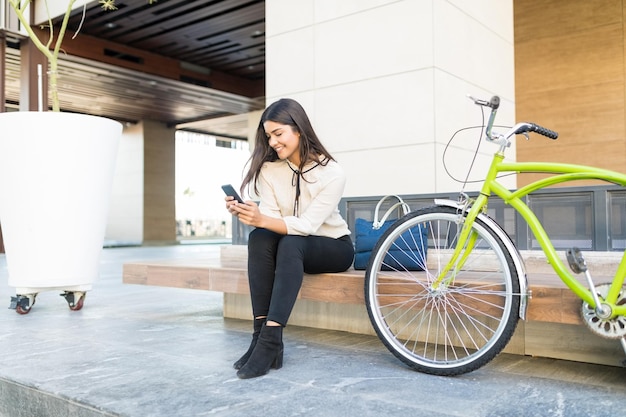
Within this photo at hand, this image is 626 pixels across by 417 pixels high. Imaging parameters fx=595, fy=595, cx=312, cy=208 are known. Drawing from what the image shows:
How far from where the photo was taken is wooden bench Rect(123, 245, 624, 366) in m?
2.00

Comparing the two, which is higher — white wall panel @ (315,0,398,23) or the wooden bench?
white wall panel @ (315,0,398,23)

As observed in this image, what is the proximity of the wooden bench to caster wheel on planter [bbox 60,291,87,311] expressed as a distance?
0.44 m

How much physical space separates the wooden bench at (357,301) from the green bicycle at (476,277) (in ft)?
0.25

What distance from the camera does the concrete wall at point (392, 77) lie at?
3514mm

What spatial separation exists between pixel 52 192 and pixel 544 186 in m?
2.61

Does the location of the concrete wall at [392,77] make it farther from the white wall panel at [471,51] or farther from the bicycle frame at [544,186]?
the bicycle frame at [544,186]

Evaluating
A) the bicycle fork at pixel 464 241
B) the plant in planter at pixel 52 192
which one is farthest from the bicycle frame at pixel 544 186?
the plant in planter at pixel 52 192

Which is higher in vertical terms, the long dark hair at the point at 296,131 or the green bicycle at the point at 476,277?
the long dark hair at the point at 296,131

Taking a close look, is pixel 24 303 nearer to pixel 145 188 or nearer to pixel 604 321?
pixel 604 321

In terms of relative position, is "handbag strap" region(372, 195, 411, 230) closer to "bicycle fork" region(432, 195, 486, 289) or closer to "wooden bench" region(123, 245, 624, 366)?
"wooden bench" region(123, 245, 624, 366)

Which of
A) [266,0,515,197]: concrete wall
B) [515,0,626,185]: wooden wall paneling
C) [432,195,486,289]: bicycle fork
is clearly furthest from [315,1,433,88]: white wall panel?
[515,0,626,185]: wooden wall paneling

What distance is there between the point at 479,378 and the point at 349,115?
213 cm

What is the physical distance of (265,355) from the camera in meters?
2.18

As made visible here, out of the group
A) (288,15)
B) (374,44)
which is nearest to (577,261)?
(374,44)
